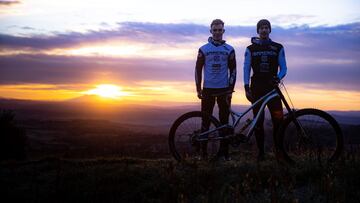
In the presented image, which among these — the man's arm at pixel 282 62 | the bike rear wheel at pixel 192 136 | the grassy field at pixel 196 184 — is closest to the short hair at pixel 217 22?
the man's arm at pixel 282 62

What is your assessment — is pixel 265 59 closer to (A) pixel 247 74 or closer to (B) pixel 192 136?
(A) pixel 247 74

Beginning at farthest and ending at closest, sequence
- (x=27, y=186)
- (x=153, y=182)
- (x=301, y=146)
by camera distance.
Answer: (x=301, y=146), (x=27, y=186), (x=153, y=182)

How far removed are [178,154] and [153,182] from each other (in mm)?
2124

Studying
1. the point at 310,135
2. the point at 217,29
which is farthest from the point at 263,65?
the point at 310,135

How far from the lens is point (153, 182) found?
8.01 metres

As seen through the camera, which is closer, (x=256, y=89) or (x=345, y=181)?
(x=345, y=181)

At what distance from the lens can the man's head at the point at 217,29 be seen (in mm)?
10148

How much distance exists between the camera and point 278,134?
9.07m

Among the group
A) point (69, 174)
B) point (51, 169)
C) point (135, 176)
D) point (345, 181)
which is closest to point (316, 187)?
point (345, 181)

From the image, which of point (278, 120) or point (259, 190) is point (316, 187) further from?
point (278, 120)

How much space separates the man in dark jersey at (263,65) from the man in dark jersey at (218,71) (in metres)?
0.45

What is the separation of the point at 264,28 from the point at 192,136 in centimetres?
300

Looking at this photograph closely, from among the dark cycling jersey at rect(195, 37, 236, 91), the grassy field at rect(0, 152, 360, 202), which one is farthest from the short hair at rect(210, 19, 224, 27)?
the grassy field at rect(0, 152, 360, 202)

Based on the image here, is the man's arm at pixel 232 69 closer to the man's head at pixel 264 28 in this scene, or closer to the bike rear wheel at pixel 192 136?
the man's head at pixel 264 28
